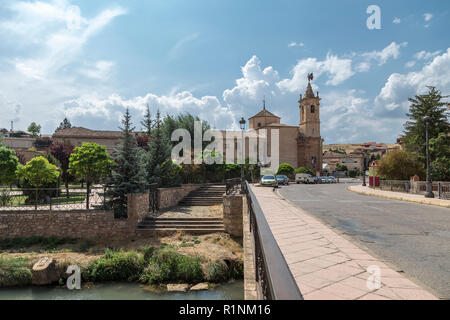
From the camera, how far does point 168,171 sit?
1853 centimetres

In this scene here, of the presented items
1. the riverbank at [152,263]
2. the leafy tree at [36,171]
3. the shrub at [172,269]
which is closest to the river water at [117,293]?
the riverbank at [152,263]

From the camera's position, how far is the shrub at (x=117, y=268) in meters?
10.4

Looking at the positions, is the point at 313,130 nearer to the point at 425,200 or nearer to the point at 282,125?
the point at 282,125

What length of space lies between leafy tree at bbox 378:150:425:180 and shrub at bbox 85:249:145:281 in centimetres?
2570

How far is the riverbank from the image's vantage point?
9.91 meters

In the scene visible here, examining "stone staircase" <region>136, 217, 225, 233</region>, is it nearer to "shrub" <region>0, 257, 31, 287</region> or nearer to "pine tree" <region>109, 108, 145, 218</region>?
"pine tree" <region>109, 108, 145, 218</region>

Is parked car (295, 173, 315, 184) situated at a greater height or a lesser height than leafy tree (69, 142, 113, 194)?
lesser

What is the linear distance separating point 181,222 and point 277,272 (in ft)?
40.3

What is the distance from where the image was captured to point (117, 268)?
10438 mm

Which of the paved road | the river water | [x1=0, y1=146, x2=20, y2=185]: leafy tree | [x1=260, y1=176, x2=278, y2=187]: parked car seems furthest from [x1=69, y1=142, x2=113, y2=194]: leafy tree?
[x1=260, y1=176, x2=278, y2=187]: parked car

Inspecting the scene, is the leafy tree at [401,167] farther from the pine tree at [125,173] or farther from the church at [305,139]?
the church at [305,139]

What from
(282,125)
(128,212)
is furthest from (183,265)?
(282,125)

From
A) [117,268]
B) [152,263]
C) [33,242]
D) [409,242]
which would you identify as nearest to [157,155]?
[33,242]

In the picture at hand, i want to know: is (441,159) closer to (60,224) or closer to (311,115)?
(60,224)
